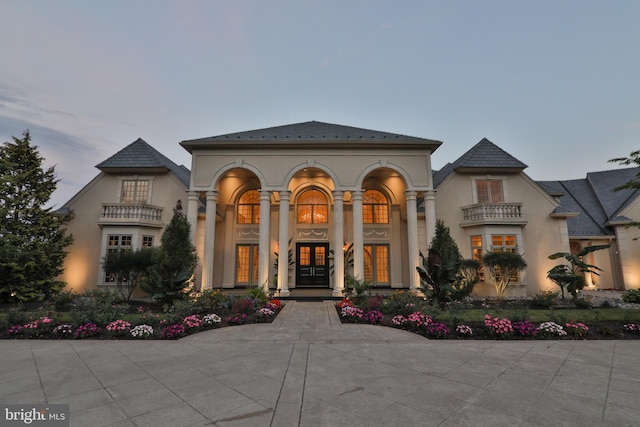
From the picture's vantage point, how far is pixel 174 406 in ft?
11.7

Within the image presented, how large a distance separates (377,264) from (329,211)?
15.0ft

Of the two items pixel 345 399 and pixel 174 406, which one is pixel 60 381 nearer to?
pixel 174 406

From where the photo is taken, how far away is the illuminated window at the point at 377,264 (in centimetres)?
1742

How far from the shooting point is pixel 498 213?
15.1 metres

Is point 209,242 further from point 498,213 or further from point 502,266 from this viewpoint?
point 498,213

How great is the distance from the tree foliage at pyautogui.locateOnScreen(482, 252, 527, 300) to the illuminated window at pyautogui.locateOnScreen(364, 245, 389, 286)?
556cm

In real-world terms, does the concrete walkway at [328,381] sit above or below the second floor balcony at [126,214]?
below

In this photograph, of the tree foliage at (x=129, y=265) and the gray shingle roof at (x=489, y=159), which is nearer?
the tree foliage at (x=129, y=265)

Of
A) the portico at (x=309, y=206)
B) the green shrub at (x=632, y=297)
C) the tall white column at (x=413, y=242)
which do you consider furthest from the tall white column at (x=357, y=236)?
the green shrub at (x=632, y=297)

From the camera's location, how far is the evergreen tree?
11930 mm


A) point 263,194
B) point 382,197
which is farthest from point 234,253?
point 382,197

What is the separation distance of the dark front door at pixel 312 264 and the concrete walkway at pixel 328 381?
10.3m

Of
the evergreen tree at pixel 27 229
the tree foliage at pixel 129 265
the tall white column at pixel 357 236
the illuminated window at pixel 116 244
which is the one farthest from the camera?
the illuminated window at pixel 116 244

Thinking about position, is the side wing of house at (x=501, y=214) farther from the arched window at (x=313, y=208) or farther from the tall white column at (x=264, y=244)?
the tall white column at (x=264, y=244)
